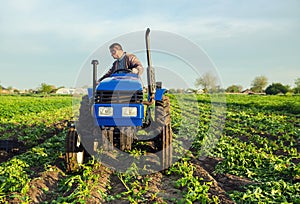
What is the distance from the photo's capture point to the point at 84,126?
7.07 meters

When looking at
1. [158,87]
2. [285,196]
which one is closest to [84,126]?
[158,87]

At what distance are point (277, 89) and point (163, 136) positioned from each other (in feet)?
232

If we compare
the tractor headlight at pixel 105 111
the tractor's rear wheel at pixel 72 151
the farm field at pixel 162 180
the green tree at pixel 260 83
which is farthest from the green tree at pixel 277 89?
the tractor's rear wheel at pixel 72 151

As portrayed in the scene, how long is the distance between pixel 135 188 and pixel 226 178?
1.80 metres

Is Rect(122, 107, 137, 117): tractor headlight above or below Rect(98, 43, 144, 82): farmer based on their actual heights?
below

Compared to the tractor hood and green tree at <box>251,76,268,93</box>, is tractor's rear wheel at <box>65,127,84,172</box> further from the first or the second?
green tree at <box>251,76,268,93</box>

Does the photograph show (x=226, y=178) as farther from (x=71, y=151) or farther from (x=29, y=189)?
(x=29, y=189)

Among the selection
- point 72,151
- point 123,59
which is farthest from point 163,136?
point 123,59

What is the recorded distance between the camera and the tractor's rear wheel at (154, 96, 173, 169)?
6395 millimetres

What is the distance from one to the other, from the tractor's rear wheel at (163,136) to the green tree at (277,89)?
68.8 meters

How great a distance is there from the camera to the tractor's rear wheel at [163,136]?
639 cm

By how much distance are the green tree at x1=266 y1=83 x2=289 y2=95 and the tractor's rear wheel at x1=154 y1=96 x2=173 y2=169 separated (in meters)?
68.8

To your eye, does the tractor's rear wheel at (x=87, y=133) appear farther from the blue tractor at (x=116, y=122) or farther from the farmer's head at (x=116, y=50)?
the farmer's head at (x=116, y=50)

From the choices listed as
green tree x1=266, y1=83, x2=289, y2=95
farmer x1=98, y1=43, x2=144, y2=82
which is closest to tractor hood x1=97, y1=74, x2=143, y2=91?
farmer x1=98, y1=43, x2=144, y2=82
